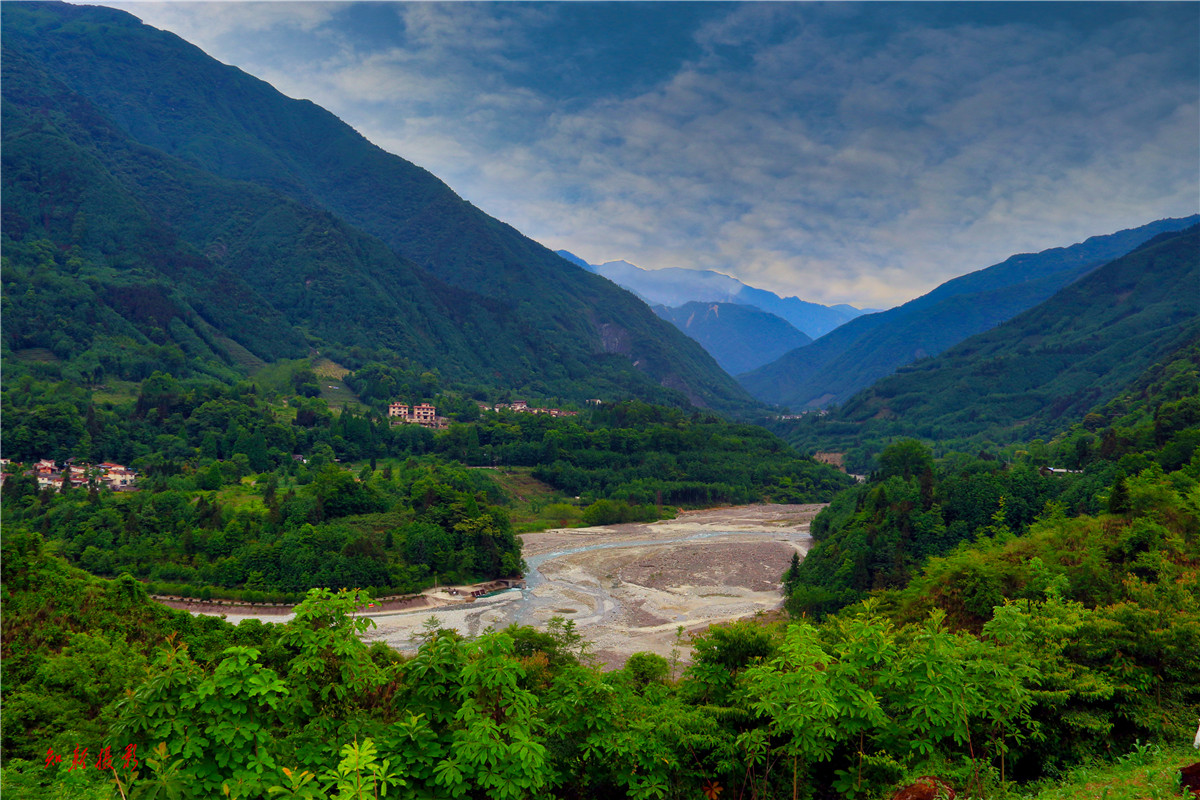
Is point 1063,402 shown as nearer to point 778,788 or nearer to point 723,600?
point 723,600

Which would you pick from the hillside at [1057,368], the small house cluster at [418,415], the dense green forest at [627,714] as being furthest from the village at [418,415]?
the dense green forest at [627,714]

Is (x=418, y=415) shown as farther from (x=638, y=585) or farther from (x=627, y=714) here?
(x=627, y=714)

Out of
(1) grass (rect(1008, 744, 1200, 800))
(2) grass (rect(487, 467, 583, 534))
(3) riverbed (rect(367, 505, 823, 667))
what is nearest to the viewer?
(1) grass (rect(1008, 744, 1200, 800))

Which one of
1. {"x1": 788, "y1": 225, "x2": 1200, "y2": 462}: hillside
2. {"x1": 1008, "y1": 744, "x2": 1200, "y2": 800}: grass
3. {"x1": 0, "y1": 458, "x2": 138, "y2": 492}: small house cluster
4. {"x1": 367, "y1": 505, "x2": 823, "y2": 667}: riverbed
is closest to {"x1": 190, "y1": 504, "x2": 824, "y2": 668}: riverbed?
{"x1": 367, "y1": 505, "x2": 823, "y2": 667}: riverbed

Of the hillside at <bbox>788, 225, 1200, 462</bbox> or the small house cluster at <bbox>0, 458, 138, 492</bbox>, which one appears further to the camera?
the hillside at <bbox>788, 225, 1200, 462</bbox>

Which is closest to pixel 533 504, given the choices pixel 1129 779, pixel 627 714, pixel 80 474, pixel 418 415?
pixel 418 415

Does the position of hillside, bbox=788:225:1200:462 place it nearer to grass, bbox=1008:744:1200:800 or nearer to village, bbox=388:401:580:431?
village, bbox=388:401:580:431

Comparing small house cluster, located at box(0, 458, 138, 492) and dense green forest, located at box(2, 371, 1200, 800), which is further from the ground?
small house cluster, located at box(0, 458, 138, 492)

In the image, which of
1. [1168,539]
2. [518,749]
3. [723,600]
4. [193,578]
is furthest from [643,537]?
[518,749]
